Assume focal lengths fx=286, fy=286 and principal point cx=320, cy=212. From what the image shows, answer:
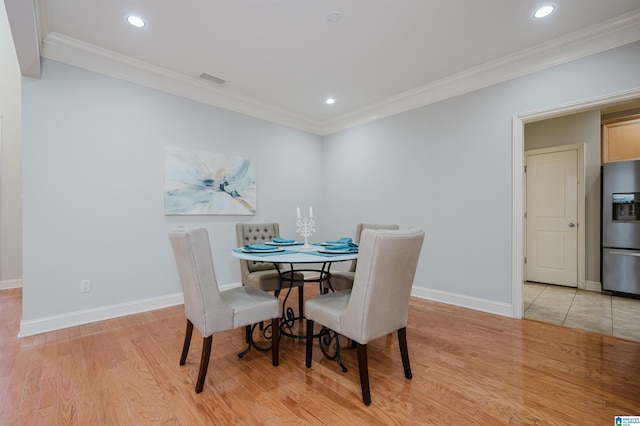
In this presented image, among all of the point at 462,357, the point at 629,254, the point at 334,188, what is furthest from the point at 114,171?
the point at 629,254

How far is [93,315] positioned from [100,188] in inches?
49.0

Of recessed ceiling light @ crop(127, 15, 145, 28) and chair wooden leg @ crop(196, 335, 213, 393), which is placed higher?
recessed ceiling light @ crop(127, 15, 145, 28)

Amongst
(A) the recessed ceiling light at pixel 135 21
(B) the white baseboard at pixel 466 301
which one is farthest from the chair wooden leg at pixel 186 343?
(B) the white baseboard at pixel 466 301

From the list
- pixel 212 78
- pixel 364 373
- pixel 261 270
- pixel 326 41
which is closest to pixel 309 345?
pixel 364 373

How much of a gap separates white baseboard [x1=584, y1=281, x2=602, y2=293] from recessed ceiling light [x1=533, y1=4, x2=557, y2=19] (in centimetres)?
366

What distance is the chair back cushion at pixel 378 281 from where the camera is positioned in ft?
5.07

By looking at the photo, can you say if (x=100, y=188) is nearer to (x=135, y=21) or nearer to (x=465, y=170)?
(x=135, y=21)

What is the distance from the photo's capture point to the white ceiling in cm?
219

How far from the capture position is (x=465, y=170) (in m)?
3.30

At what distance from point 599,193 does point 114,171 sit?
6.06 meters

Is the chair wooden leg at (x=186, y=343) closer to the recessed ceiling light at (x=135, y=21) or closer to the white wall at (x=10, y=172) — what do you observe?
the recessed ceiling light at (x=135, y=21)

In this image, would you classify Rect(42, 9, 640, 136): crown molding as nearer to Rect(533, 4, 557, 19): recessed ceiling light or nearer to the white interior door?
Rect(533, 4, 557, 19): recessed ceiling light

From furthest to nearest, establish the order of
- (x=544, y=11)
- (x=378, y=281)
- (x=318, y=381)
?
(x=544, y=11) < (x=318, y=381) < (x=378, y=281)

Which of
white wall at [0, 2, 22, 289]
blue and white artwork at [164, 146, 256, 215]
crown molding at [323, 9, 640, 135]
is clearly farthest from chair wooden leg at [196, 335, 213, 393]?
white wall at [0, 2, 22, 289]
